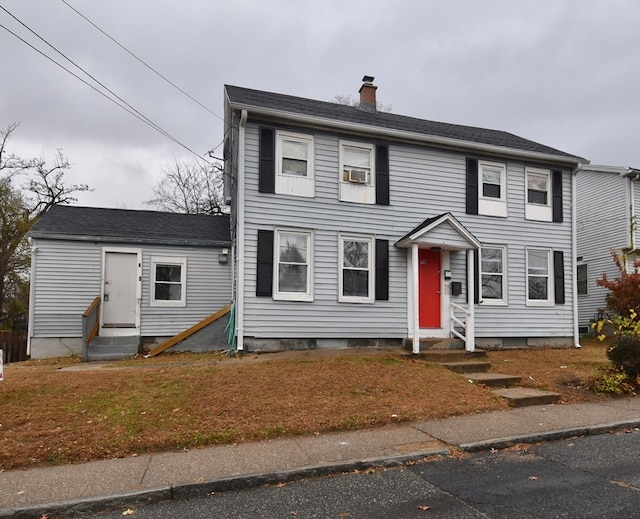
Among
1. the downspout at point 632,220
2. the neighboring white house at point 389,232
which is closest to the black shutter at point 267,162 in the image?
the neighboring white house at point 389,232

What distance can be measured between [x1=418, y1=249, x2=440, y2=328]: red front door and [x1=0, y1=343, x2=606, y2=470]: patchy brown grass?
2.20 meters

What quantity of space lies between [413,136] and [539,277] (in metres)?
5.55

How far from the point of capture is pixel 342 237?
11312mm

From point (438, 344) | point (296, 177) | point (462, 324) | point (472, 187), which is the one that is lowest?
point (438, 344)

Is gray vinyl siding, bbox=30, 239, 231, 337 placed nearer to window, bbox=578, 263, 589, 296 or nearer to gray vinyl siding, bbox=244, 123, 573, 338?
gray vinyl siding, bbox=244, 123, 573, 338

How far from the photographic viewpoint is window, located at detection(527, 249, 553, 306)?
13.0 meters

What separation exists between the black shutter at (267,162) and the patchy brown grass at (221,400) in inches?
155

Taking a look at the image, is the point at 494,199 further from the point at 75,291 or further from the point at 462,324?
the point at 75,291

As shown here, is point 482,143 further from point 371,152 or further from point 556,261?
point 556,261

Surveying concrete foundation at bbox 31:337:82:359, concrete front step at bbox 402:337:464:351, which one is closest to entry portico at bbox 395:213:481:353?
concrete front step at bbox 402:337:464:351

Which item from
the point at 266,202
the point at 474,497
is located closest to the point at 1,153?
the point at 266,202

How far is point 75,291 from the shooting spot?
492 inches

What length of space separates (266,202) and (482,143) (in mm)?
6167

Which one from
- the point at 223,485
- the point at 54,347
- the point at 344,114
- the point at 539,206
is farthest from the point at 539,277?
the point at 54,347
